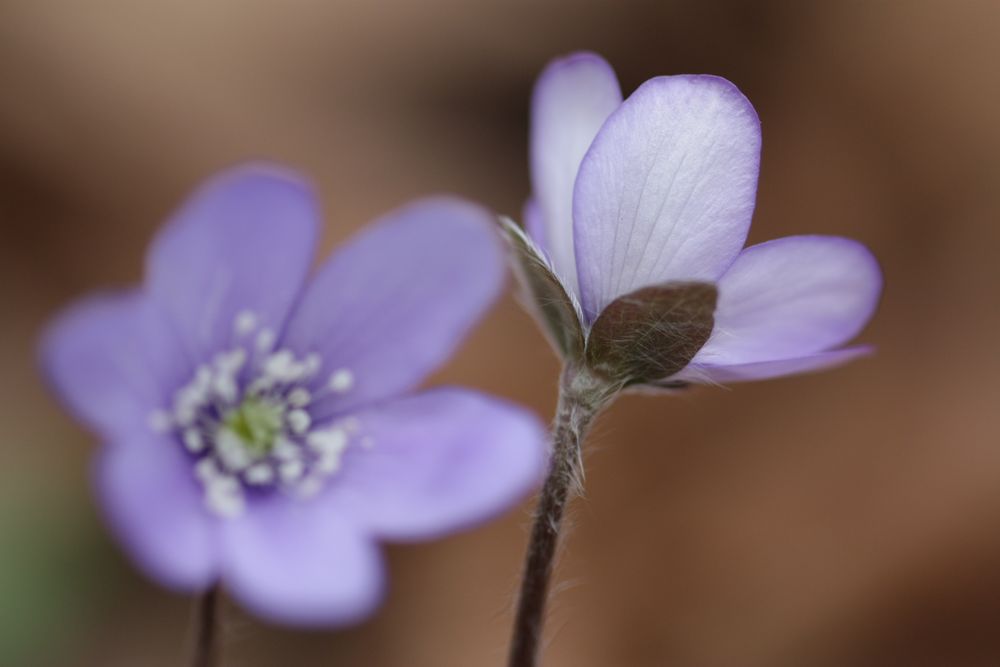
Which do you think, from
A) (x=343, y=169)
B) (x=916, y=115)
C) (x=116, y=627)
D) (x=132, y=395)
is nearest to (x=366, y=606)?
(x=132, y=395)

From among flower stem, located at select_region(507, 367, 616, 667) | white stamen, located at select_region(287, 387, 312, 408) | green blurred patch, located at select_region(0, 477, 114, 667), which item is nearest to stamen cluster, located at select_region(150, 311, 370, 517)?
white stamen, located at select_region(287, 387, 312, 408)

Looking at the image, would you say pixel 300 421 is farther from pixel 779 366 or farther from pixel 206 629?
pixel 779 366

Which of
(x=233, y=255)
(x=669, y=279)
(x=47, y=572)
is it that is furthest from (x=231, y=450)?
(x=47, y=572)

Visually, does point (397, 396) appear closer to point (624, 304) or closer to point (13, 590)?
point (624, 304)

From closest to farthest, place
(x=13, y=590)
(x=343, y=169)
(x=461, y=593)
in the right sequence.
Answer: (x=13, y=590), (x=461, y=593), (x=343, y=169)

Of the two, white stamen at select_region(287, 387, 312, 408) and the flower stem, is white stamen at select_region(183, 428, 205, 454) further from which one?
the flower stem

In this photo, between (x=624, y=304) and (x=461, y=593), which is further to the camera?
(x=461, y=593)
